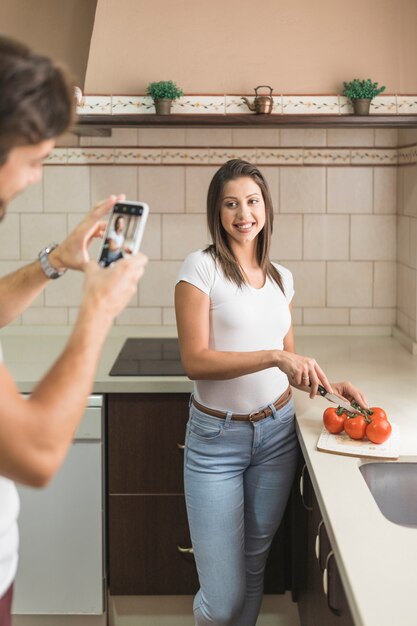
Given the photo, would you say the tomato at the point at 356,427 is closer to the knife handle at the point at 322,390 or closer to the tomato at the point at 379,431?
the tomato at the point at 379,431

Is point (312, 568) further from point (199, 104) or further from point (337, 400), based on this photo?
point (199, 104)

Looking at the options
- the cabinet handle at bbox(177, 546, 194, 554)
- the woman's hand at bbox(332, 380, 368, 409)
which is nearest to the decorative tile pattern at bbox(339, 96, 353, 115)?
the woman's hand at bbox(332, 380, 368, 409)

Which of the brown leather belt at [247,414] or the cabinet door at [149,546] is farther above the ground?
the brown leather belt at [247,414]

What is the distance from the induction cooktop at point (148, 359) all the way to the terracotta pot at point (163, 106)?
819 millimetres

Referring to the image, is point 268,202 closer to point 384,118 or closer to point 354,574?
point 384,118

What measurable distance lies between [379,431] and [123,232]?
887mm

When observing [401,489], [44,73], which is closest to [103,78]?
[401,489]

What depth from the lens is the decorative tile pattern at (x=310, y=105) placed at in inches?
110

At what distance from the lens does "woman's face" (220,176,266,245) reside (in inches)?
82.6

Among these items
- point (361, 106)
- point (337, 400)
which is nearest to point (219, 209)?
point (337, 400)

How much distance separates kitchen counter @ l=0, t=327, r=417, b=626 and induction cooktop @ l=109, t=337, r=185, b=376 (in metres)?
0.04

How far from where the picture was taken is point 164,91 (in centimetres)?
273

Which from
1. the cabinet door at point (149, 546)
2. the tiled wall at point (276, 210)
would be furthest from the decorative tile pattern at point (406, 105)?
the cabinet door at point (149, 546)

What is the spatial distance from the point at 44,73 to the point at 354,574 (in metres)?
0.89
